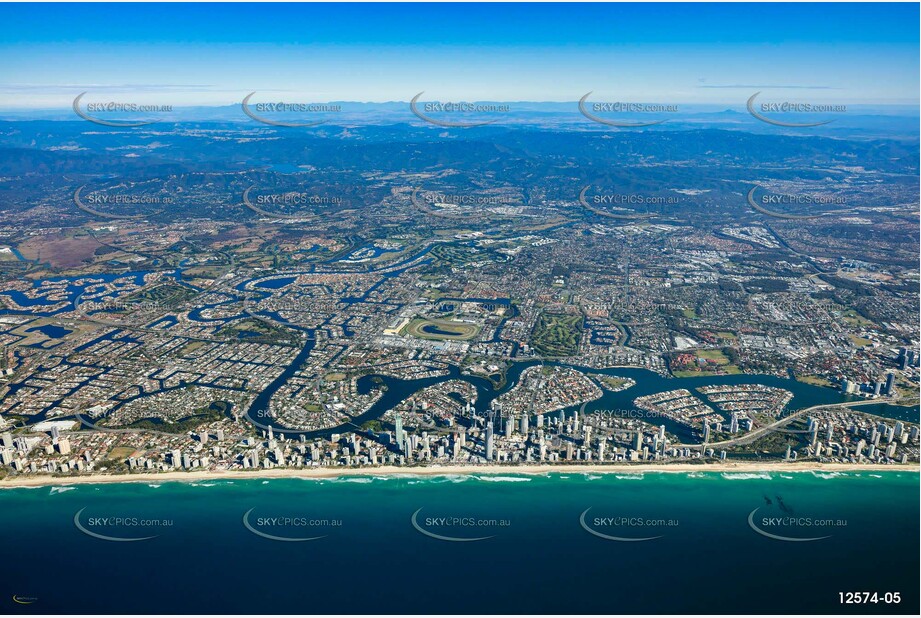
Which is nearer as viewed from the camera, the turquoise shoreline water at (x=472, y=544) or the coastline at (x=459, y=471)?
the turquoise shoreline water at (x=472, y=544)

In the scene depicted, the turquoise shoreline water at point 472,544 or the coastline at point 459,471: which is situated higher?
the coastline at point 459,471

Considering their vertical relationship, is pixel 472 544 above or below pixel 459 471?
below

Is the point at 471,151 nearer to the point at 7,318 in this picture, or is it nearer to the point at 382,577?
the point at 7,318

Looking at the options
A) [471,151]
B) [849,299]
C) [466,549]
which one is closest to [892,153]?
[471,151]

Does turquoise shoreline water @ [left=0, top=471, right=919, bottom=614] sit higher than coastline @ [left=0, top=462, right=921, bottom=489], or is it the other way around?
coastline @ [left=0, top=462, right=921, bottom=489]
